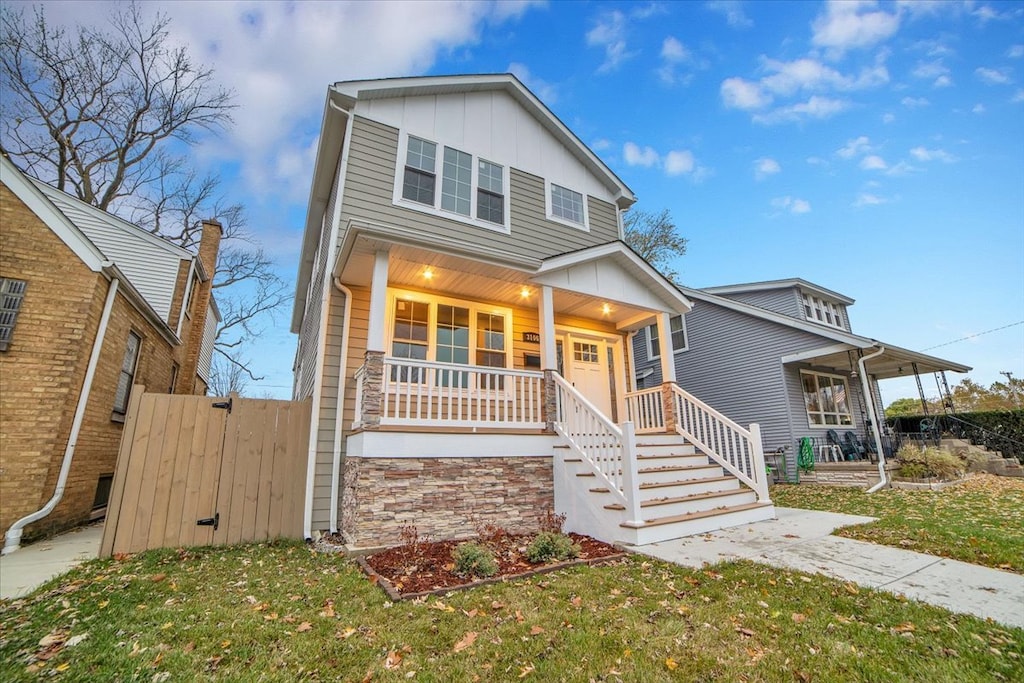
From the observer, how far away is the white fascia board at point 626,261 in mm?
7287

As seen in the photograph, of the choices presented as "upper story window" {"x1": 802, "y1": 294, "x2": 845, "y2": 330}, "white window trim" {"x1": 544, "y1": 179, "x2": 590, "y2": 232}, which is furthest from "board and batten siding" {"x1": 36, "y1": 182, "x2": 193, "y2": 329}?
"upper story window" {"x1": 802, "y1": 294, "x2": 845, "y2": 330}

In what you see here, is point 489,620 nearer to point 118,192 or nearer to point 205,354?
point 205,354

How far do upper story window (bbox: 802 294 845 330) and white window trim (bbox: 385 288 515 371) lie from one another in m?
14.0

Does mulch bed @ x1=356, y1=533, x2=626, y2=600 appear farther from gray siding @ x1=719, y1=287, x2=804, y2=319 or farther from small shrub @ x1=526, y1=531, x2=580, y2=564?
gray siding @ x1=719, y1=287, x2=804, y2=319

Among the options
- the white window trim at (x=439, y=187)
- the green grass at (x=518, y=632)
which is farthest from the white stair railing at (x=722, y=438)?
the white window trim at (x=439, y=187)

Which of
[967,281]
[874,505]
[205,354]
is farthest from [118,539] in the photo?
[967,281]

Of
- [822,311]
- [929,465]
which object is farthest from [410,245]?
[822,311]

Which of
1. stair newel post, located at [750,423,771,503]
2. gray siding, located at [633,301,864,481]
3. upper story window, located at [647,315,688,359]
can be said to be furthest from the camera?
upper story window, located at [647,315,688,359]

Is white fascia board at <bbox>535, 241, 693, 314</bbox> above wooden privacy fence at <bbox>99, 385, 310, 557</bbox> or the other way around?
above

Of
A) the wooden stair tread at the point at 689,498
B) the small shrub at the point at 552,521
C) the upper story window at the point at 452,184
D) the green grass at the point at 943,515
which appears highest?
the upper story window at the point at 452,184

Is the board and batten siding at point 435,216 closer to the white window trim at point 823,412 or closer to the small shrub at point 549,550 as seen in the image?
the small shrub at point 549,550

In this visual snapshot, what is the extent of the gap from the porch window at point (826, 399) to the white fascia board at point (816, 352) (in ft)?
4.12

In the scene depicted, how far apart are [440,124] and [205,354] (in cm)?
1414

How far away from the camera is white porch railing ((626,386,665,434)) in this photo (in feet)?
28.6
